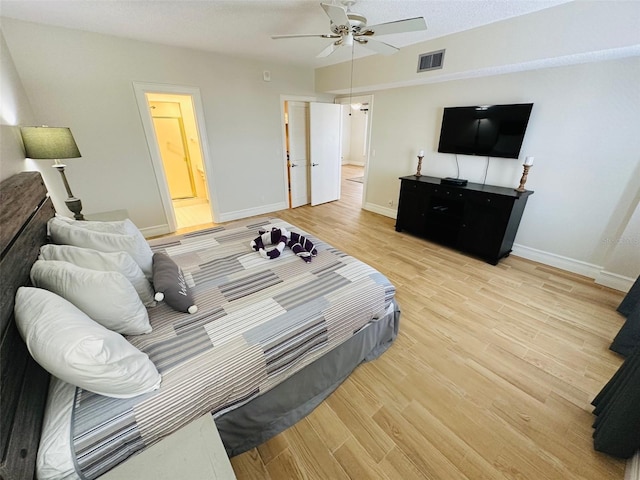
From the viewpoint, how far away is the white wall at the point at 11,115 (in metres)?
1.67

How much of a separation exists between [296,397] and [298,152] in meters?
4.32

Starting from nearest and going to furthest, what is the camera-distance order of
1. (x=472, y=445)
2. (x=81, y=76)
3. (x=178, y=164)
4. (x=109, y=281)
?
(x=109, y=281)
(x=472, y=445)
(x=81, y=76)
(x=178, y=164)

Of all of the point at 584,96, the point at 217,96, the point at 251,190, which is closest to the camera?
the point at 584,96

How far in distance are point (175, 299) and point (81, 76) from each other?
10.5 feet

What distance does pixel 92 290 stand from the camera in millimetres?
1076

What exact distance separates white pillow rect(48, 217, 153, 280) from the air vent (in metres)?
3.53

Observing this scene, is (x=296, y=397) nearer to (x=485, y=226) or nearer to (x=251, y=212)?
(x=485, y=226)

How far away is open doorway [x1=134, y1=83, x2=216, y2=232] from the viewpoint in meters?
3.91

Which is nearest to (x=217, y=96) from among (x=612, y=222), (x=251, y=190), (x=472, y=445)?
(x=251, y=190)

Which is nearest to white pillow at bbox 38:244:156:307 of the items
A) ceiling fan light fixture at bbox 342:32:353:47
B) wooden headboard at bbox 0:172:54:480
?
wooden headboard at bbox 0:172:54:480

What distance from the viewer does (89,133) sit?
301 cm

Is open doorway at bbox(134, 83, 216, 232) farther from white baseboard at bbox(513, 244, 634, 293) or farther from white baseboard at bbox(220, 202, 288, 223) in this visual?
white baseboard at bbox(513, 244, 634, 293)

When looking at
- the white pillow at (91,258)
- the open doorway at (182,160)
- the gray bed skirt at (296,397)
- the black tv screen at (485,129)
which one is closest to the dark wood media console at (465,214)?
the black tv screen at (485,129)

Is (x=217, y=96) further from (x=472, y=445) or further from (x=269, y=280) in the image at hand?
(x=472, y=445)
